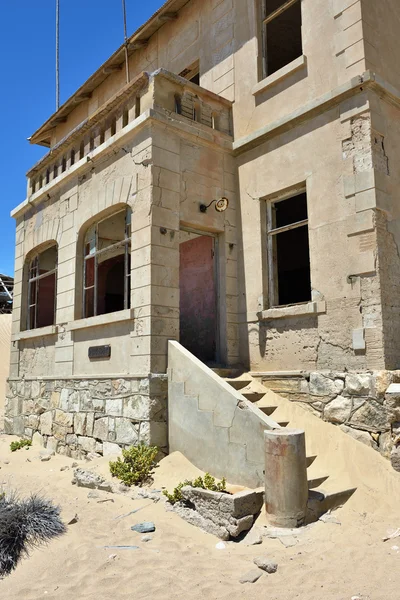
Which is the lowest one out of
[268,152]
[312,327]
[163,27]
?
[312,327]

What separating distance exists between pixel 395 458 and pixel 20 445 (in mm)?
7419

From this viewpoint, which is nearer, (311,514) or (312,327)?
(311,514)

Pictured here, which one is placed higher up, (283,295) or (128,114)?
(128,114)

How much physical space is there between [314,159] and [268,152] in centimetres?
104

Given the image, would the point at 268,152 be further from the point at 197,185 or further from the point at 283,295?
the point at 283,295

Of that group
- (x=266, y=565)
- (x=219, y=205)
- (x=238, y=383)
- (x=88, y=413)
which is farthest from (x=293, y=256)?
(x=266, y=565)

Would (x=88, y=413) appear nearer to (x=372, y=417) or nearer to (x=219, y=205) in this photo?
(x=219, y=205)

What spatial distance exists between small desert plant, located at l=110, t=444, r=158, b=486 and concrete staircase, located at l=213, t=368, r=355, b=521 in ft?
5.35

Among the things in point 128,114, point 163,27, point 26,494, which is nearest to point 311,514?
point 26,494

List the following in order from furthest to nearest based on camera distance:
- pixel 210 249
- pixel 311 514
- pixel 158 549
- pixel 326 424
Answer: pixel 210 249, pixel 326 424, pixel 311 514, pixel 158 549

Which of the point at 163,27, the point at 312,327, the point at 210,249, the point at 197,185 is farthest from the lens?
Result: the point at 163,27

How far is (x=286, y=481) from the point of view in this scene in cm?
509

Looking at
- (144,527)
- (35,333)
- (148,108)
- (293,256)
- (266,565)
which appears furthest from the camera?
(293,256)

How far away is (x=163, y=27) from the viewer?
1112cm
